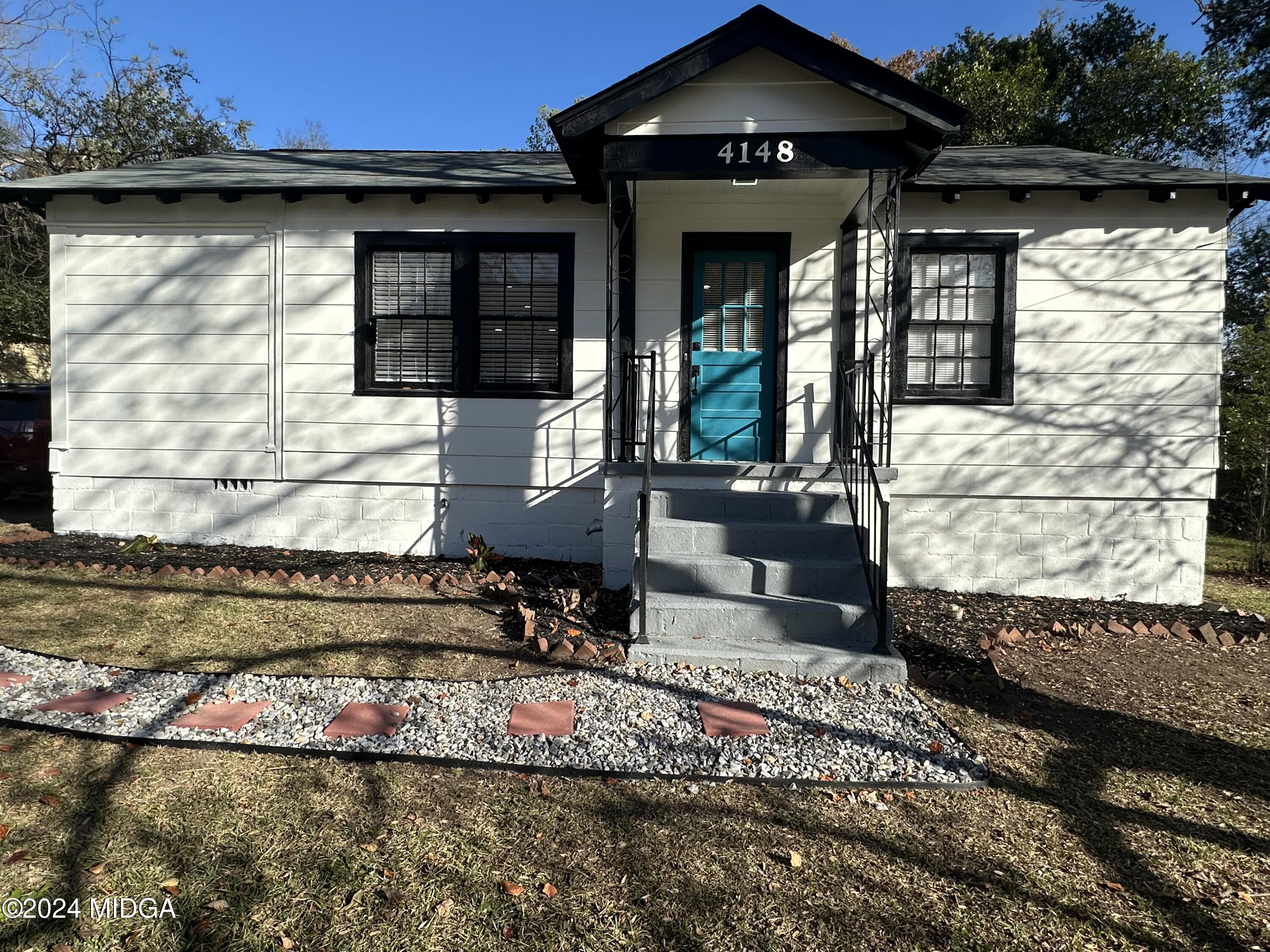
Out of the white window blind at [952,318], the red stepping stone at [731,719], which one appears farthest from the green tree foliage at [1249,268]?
the red stepping stone at [731,719]

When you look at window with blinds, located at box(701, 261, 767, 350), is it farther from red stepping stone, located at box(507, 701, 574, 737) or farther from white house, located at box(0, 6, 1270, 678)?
red stepping stone, located at box(507, 701, 574, 737)

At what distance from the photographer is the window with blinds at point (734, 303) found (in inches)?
268

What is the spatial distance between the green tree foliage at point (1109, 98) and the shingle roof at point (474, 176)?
819 cm

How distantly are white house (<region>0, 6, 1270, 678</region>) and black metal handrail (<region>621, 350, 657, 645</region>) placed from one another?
0.06 metres

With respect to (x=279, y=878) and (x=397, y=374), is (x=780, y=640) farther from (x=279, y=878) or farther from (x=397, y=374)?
(x=397, y=374)

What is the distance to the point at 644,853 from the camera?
2.64m

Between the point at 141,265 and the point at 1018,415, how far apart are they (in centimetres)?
836

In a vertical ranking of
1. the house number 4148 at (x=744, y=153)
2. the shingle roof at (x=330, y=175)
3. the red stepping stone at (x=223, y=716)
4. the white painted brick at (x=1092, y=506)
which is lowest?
the red stepping stone at (x=223, y=716)

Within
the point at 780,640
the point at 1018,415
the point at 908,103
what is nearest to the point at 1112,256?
the point at 1018,415

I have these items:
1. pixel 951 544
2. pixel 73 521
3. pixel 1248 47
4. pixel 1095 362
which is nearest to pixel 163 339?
pixel 73 521

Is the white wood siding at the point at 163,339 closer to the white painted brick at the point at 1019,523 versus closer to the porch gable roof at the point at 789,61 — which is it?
the porch gable roof at the point at 789,61

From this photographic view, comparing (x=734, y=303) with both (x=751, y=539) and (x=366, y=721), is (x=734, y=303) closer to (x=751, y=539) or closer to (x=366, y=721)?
(x=751, y=539)

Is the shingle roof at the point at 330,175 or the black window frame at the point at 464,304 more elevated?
the shingle roof at the point at 330,175

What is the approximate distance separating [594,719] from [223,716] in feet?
5.89
